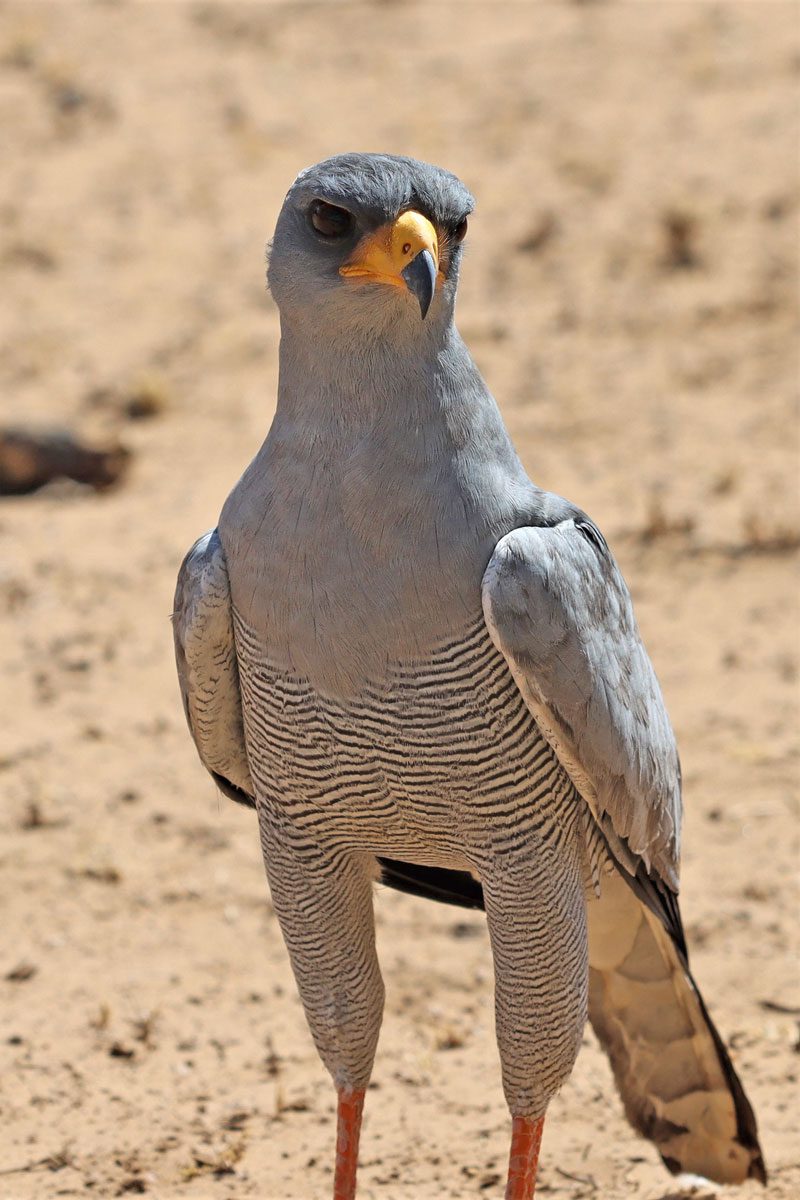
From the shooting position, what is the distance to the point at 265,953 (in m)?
5.85

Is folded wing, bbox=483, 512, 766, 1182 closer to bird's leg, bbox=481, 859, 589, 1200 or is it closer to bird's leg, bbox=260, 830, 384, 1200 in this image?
bird's leg, bbox=481, 859, 589, 1200

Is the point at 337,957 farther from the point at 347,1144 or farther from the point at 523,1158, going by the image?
the point at 523,1158

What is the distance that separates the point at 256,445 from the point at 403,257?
738 cm

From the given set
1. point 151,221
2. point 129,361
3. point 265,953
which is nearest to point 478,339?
point 129,361

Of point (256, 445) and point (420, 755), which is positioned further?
point (256, 445)

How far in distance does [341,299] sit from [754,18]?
1388 centimetres

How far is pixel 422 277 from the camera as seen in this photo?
3.39 meters

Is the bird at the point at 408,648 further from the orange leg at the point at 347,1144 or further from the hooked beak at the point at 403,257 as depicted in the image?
the orange leg at the point at 347,1144

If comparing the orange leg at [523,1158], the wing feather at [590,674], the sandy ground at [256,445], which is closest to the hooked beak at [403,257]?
the wing feather at [590,674]

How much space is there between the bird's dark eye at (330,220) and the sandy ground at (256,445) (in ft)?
8.92

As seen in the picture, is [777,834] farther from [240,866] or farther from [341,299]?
[341,299]

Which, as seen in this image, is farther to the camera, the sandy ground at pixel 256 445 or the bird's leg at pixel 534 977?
the sandy ground at pixel 256 445

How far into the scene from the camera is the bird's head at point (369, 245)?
3.43 meters

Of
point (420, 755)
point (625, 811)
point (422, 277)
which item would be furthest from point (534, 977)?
point (422, 277)
